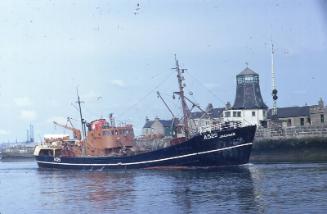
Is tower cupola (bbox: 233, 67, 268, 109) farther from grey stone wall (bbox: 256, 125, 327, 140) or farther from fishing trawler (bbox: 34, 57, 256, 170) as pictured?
fishing trawler (bbox: 34, 57, 256, 170)

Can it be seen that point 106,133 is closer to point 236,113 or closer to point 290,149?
point 290,149

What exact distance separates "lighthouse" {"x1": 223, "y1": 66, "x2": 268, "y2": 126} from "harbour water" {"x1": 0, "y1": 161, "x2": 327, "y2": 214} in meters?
43.7

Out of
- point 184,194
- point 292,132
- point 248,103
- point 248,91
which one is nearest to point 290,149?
point 292,132

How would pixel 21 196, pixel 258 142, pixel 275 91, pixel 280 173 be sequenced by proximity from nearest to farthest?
pixel 21 196 → pixel 280 173 → pixel 258 142 → pixel 275 91

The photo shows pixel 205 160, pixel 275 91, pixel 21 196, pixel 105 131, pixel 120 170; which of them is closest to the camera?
pixel 21 196

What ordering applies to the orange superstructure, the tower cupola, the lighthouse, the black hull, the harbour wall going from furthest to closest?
1. the tower cupola
2. the lighthouse
3. the orange superstructure
4. the harbour wall
5. the black hull

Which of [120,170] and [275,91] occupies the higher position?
[275,91]

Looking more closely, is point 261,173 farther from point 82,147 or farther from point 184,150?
point 82,147

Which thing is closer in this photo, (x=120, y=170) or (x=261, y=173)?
(x=261, y=173)

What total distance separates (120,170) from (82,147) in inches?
385

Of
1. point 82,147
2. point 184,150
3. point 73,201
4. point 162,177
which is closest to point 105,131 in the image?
point 82,147

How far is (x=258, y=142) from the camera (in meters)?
75.7

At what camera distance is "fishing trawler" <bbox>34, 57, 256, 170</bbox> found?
60188 mm

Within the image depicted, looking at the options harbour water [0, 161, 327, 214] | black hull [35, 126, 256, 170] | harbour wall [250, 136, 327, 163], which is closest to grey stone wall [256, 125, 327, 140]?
harbour wall [250, 136, 327, 163]
